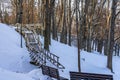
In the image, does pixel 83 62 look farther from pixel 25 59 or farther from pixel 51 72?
pixel 51 72

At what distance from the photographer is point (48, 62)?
24625 mm

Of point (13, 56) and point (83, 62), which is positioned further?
point (83, 62)

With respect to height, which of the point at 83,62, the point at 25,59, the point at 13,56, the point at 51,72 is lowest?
the point at 83,62

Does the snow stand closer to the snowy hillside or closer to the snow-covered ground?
the snow-covered ground

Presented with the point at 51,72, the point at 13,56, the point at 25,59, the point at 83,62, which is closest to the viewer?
the point at 51,72

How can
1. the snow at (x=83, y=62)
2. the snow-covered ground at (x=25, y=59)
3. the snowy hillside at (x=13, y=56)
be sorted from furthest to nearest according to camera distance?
the snow at (x=83, y=62)
the snow-covered ground at (x=25, y=59)
the snowy hillside at (x=13, y=56)

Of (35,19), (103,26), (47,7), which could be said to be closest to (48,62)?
(47,7)

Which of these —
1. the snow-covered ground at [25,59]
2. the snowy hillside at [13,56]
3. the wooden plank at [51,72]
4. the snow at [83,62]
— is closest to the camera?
the wooden plank at [51,72]

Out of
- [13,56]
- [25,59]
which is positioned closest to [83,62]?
[25,59]

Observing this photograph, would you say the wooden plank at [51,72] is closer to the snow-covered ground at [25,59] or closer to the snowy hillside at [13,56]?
the snow-covered ground at [25,59]

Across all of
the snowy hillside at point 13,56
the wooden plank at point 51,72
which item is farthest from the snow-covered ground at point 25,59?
the wooden plank at point 51,72

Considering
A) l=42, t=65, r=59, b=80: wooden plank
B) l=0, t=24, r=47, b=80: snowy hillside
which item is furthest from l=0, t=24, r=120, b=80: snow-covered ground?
l=42, t=65, r=59, b=80: wooden plank

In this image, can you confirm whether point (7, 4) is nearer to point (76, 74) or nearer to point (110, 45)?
point (110, 45)

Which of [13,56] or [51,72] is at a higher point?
[51,72]
